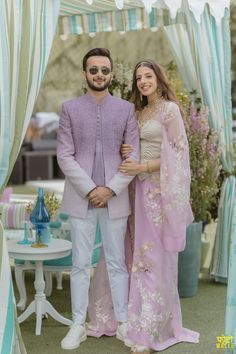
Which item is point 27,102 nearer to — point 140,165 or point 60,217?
point 140,165

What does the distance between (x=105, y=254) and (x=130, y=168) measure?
0.56 meters

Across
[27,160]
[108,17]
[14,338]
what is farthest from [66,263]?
[27,160]

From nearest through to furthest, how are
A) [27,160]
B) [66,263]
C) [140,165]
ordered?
[140,165], [66,263], [27,160]

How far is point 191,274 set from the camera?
548 centimetres

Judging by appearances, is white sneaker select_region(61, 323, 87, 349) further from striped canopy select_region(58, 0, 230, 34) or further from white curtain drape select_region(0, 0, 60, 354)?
striped canopy select_region(58, 0, 230, 34)

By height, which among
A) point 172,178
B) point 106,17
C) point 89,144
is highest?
point 106,17

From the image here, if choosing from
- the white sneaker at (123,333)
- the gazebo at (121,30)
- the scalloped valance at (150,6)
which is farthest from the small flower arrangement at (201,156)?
the white sneaker at (123,333)

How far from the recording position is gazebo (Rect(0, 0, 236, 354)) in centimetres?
361

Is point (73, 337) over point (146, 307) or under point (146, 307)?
under

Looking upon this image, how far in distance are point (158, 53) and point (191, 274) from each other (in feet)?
29.4

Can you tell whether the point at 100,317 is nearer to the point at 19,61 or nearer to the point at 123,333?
the point at 123,333

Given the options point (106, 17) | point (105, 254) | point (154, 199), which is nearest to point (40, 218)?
point (105, 254)

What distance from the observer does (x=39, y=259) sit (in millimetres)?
4398

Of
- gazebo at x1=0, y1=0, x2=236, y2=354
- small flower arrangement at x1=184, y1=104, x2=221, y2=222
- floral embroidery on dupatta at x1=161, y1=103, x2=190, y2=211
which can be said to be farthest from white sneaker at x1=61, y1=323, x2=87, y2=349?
small flower arrangement at x1=184, y1=104, x2=221, y2=222
